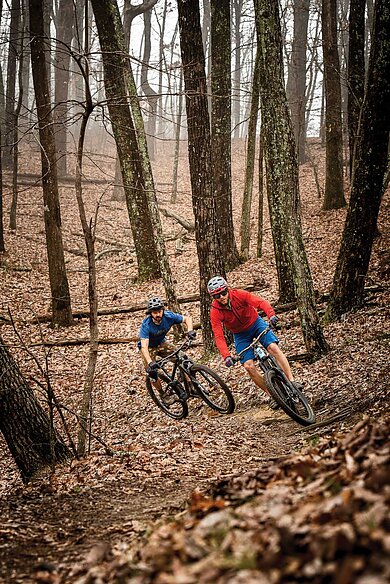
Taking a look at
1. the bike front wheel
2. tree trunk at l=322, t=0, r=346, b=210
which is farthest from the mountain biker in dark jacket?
tree trunk at l=322, t=0, r=346, b=210

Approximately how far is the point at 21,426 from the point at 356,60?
12.3 meters

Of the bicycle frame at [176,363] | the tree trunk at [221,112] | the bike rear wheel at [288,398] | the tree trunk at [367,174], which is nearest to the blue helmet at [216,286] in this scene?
the bike rear wheel at [288,398]

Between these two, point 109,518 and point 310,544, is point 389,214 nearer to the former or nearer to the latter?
point 109,518

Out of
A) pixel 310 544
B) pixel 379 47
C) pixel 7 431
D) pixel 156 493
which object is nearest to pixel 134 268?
pixel 379 47

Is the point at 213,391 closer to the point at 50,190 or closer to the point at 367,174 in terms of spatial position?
the point at 367,174

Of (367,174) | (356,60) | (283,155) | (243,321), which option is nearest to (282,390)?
(243,321)

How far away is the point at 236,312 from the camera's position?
8.37m

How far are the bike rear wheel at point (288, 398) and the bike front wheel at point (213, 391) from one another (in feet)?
3.96

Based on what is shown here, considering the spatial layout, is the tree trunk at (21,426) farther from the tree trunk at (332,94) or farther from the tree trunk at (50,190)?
the tree trunk at (332,94)

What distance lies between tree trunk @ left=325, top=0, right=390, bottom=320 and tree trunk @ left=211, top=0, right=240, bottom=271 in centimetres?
533

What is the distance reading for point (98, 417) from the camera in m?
10.6

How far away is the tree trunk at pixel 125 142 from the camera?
15836mm

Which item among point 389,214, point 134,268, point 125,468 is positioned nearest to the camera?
point 125,468

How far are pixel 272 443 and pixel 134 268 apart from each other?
43.7ft
